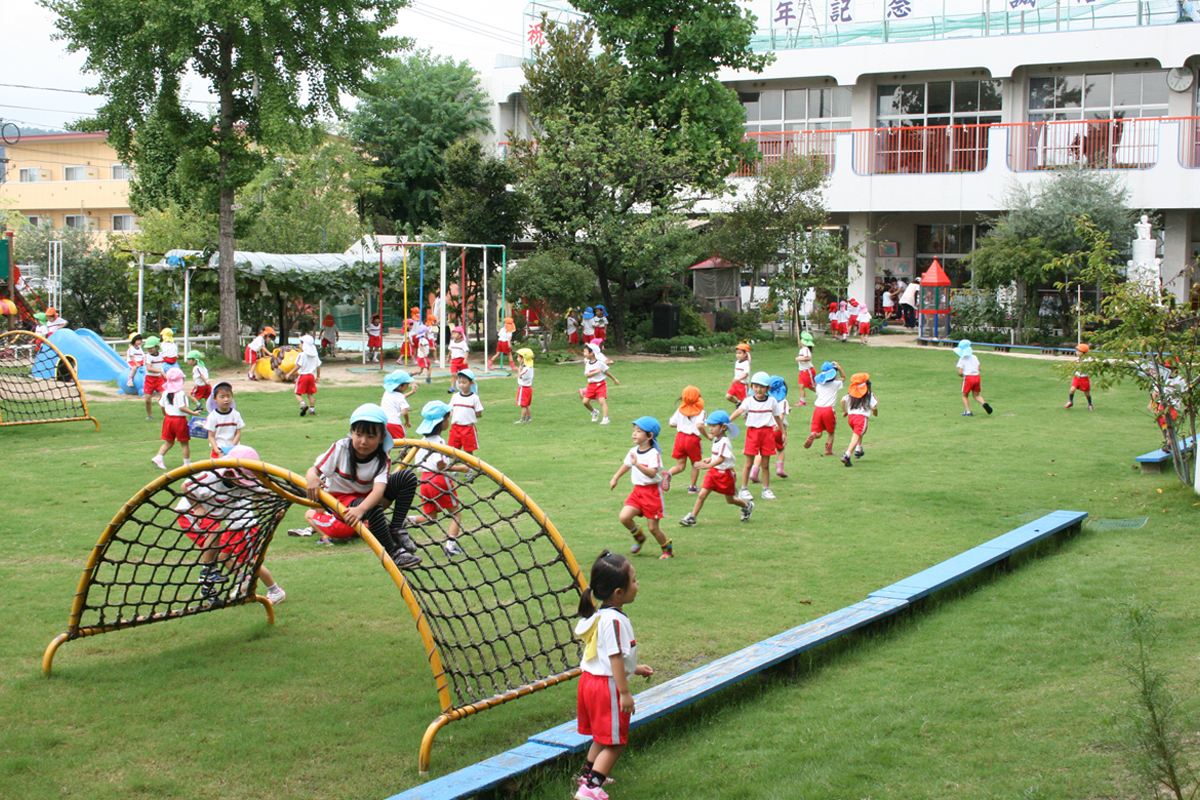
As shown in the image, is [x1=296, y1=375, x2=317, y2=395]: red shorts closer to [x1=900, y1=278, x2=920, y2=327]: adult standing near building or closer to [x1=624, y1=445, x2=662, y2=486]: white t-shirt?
[x1=624, y1=445, x2=662, y2=486]: white t-shirt

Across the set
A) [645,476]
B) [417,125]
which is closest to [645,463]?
[645,476]

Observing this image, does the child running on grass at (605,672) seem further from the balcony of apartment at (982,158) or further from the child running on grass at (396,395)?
the balcony of apartment at (982,158)

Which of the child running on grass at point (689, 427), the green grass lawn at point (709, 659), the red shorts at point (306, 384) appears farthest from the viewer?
the red shorts at point (306, 384)

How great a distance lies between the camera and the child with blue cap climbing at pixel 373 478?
6.33 meters

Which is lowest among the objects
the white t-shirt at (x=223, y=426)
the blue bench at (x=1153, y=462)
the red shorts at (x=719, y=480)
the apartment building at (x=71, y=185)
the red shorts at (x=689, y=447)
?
the blue bench at (x=1153, y=462)

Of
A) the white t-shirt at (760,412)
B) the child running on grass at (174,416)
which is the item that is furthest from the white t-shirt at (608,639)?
the child running on grass at (174,416)

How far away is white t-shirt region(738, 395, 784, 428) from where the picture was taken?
11.6 metres

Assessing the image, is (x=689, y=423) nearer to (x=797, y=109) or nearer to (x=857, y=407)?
(x=857, y=407)

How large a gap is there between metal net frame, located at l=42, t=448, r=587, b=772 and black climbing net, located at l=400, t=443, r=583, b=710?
0.02 m

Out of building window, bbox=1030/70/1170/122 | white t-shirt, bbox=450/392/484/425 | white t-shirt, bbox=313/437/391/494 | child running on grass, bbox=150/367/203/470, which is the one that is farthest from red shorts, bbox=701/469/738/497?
building window, bbox=1030/70/1170/122

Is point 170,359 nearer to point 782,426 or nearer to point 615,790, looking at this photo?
point 782,426

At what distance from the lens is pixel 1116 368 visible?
37.3 ft

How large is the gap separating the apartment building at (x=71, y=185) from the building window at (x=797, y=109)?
3032 cm

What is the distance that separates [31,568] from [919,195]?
31.1m
